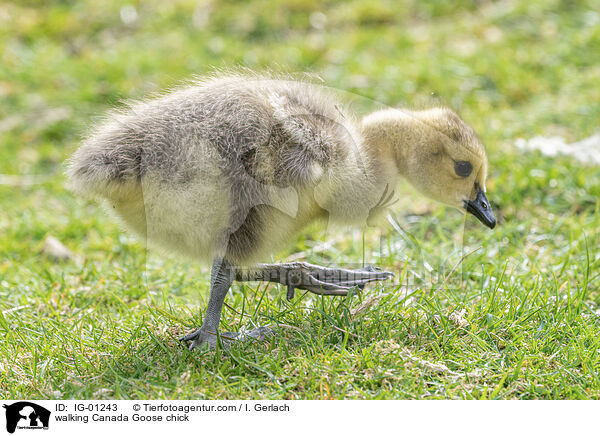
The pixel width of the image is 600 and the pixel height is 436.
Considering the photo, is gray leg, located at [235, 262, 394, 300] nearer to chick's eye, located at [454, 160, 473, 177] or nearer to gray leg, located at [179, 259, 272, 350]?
gray leg, located at [179, 259, 272, 350]

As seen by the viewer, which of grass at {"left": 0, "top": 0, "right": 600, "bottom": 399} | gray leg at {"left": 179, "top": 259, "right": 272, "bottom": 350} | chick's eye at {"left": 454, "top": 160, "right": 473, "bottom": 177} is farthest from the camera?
chick's eye at {"left": 454, "top": 160, "right": 473, "bottom": 177}

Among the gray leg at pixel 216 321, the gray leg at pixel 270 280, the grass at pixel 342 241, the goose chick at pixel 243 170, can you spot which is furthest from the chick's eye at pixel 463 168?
the gray leg at pixel 216 321

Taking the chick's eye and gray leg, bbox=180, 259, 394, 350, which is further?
the chick's eye

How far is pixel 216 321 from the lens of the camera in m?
2.89

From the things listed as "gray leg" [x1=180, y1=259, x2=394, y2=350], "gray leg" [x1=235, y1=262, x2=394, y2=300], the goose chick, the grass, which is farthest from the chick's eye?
"gray leg" [x1=235, y1=262, x2=394, y2=300]

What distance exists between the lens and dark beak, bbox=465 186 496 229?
326 cm

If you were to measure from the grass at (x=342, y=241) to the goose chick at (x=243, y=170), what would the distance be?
30 centimetres

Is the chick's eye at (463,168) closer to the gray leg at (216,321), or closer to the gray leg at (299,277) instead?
the gray leg at (299,277)

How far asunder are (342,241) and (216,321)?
4.69ft
